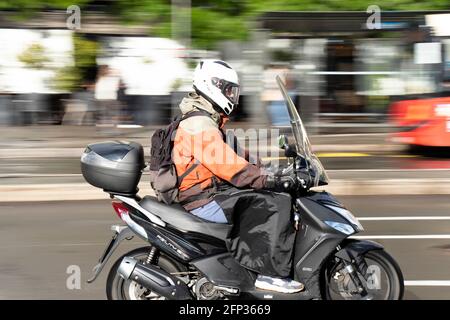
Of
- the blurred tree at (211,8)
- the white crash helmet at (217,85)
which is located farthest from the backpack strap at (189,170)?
the blurred tree at (211,8)

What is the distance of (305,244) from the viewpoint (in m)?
5.27

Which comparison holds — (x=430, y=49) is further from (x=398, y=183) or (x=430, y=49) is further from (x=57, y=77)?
(x=57, y=77)

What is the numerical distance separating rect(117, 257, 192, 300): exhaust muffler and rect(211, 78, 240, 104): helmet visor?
1.18 metres

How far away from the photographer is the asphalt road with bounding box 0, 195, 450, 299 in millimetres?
6410

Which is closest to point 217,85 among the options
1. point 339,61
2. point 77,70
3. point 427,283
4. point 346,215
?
point 346,215

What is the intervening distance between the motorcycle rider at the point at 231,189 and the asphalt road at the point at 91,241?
1.34 metres

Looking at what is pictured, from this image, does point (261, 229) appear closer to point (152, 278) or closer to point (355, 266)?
point (355, 266)

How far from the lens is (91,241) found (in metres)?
8.03

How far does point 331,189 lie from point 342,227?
17.5ft

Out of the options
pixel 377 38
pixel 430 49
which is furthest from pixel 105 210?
Result: pixel 377 38

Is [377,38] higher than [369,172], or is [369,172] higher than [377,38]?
[377,38]

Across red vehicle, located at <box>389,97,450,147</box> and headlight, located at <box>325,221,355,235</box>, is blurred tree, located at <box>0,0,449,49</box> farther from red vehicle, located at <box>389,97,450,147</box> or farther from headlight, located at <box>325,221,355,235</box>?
headlight, located at <box>325,221,355,235</box>

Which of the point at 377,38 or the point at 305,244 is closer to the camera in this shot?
the point at 305,244
